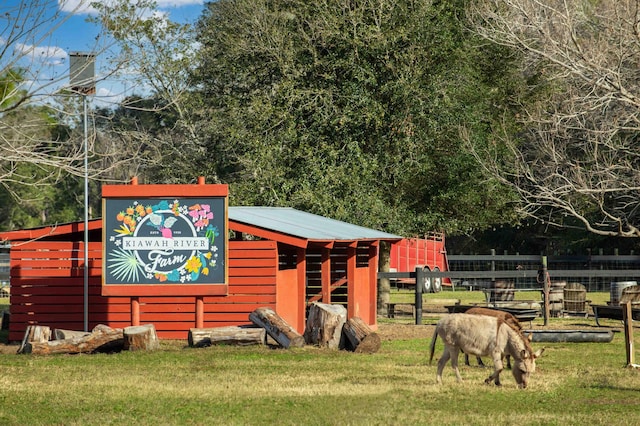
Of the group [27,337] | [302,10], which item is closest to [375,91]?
[302,10]

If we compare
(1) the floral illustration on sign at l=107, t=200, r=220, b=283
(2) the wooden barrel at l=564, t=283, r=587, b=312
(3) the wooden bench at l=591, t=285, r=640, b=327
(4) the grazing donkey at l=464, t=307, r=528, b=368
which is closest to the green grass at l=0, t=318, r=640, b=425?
(4) the grazing donkey at l=464, t=307, r=528, b=368

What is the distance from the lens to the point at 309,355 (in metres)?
19.0

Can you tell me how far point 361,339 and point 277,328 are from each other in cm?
168

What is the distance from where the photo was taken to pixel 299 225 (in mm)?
24266

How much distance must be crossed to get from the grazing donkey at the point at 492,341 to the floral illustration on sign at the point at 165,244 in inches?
279

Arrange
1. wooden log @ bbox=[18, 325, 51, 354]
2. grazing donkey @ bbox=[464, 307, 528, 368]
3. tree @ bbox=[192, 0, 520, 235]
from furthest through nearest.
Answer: tree @ bbox=[192, 0, 520, 235] < wooden log @ bbox=[18, 325, 51, 354] < grazing donkey @ bbox=[464, 307, 528, 368]

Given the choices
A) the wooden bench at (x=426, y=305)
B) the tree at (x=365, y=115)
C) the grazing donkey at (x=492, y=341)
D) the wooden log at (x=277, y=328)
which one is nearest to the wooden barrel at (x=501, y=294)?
the wooden bench at (x=426, y=305)

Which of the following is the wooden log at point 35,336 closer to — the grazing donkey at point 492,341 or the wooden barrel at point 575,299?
the grazing donkey at point 492,341

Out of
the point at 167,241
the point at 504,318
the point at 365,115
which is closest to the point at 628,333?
the point at 504,318

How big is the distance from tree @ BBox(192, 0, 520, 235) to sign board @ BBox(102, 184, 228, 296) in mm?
11050

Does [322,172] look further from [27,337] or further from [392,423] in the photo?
[392,423]

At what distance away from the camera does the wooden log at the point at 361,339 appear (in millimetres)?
19609

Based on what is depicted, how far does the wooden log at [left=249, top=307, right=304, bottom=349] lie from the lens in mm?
19641

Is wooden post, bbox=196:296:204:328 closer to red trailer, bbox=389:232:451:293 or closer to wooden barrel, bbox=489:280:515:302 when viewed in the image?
wooden barrel, bbox=489:280:515:302
